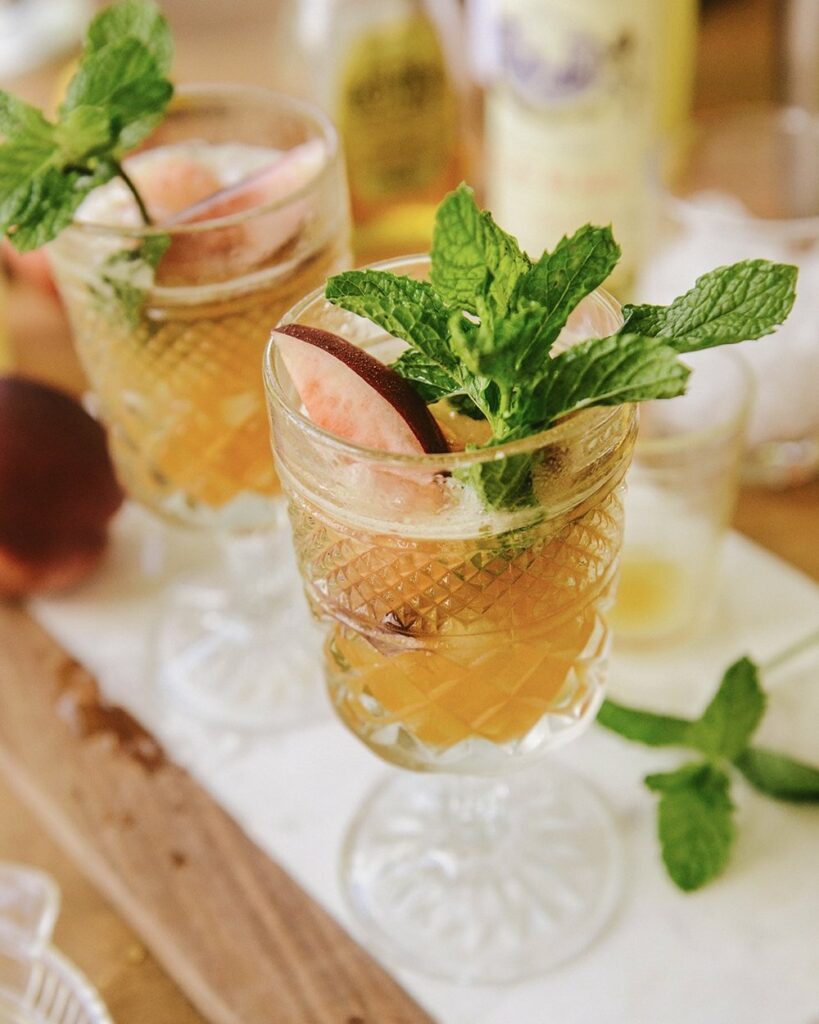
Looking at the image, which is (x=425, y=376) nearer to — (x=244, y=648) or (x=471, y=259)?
(x=471, y=259)

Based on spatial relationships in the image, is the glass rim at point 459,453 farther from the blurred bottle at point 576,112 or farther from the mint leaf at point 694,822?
the blurred bottle at point 576,112

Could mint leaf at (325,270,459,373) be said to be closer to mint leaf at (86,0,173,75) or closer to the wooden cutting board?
mint leaf at (86,0,173,75)

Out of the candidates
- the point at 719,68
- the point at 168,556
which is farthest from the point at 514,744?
the point at 719,68

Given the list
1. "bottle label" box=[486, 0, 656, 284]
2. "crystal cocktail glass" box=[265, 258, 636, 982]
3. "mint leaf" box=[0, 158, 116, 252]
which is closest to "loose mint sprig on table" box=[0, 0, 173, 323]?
"mint leaf" box=[0, 158, 116, 252]

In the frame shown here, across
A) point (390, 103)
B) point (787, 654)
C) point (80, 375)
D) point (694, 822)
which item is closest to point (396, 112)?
point (390, 103)

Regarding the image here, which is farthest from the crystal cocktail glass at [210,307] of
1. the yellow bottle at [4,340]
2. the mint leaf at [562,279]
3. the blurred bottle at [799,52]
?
the blurred bottle at [799,52]

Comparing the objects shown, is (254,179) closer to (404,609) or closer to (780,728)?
(404,609)
